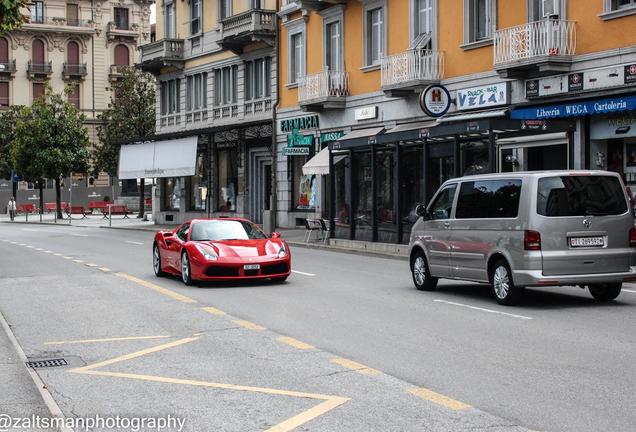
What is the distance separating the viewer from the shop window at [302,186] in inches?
1556

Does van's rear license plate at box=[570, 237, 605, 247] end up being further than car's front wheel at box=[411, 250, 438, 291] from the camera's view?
No

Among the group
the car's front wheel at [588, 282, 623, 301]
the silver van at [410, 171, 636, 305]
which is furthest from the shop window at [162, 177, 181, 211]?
the car's front wheel at [588, 282, 623, 301]

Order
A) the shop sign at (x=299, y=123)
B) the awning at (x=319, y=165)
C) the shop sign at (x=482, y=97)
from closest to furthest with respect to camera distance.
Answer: the shop sign at (x=482, y=97) → the awning at (x=319, y=165) → the shop sign at (x=299, y=123)

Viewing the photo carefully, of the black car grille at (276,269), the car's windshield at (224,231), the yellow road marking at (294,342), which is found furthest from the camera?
the car's windshield at (224,231)

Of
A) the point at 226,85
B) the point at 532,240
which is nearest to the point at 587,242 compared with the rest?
the point at 532,240

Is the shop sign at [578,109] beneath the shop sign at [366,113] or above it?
beneath

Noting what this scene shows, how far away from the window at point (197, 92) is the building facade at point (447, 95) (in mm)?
10587

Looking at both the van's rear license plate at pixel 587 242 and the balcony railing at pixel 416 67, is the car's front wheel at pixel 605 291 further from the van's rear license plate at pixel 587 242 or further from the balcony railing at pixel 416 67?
the balcony railing at pixel 416 67

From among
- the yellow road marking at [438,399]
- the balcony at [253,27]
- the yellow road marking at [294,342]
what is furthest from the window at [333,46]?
the yellow road marking at [438,399]

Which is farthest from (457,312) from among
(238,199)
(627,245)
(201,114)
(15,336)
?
(201,114)

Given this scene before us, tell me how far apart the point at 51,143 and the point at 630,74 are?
52451 mm

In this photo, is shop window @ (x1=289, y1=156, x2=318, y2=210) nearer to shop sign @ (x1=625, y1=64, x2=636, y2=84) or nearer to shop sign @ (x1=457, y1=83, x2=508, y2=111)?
shop sign @ (x1=457, y1=83, x2=508, y2=111)

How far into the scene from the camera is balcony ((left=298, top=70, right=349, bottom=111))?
117 feet

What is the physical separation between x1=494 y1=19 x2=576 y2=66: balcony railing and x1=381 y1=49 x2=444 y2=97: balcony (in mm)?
4395
